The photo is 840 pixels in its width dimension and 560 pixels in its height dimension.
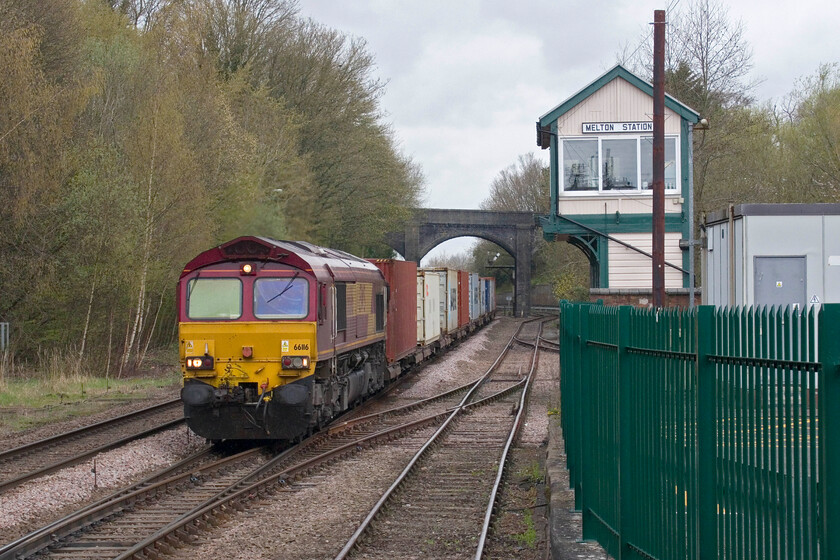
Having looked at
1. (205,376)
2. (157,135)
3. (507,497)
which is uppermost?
(157,135)

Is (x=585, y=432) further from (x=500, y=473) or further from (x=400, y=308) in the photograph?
(x=400, y=308)

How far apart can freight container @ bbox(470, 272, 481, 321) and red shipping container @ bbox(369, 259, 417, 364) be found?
18394mm

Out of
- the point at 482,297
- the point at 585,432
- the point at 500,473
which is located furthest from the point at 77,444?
the point at 482,297

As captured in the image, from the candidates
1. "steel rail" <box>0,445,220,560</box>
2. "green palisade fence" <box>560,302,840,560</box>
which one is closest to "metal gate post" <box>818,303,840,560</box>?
"green palisade fence" <box>560,302,840,560</box>

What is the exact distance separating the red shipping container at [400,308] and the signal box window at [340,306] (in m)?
4.68

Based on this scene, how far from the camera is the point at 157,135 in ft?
83.9

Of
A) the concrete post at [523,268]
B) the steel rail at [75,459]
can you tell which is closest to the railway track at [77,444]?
the steel rail at [75,459]

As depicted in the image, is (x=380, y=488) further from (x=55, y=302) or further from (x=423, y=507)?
(x=55, y=302)

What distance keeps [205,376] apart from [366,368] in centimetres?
508

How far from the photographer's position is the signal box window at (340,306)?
14625mm

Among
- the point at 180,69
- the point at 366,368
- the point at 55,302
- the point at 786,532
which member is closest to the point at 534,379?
the point at 366,368

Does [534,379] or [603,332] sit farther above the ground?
[603,332]

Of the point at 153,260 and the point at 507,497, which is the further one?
the point at 153,260

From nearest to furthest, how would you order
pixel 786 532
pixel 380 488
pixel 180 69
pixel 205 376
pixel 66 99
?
pixel 786 532 < pixel 380 488 < pixel 205 376 < pixel 66 99 < pixel 180 69
